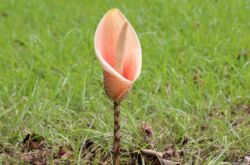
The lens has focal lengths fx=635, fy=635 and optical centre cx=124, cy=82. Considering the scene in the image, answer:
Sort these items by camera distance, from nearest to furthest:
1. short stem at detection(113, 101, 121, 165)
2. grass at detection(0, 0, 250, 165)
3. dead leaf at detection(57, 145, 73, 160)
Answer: short stem at detection(113, 101, 121, 165), dead leaf at detection(57, 145, 73, 160), grass at detection(0, 0, 250, 165)

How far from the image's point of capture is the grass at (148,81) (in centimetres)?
246

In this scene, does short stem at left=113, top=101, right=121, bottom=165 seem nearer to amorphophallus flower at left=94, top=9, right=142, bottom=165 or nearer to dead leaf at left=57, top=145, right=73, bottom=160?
amorphophallus flower at left=94, top=9, right=142, bottom=165

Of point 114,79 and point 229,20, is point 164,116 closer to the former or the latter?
point 114,79

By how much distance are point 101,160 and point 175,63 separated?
3.68 ft

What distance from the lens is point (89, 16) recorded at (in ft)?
14.6

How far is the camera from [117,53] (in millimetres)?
1825

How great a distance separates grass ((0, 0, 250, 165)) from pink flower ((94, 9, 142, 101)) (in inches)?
19.3

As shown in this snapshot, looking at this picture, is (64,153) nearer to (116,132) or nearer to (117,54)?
(116,132)

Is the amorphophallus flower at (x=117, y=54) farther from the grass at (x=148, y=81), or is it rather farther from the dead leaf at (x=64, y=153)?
the grass at (x=148, y=81)

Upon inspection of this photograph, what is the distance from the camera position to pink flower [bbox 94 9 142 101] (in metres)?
1.81

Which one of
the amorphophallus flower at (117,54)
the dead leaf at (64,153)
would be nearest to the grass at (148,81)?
the dead leaf at (64,153)

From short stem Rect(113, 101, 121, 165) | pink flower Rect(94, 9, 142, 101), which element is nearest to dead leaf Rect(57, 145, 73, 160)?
short stem Rect(113, 101, 121, 165)

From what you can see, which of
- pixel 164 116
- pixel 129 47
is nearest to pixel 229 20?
pixel 164 116

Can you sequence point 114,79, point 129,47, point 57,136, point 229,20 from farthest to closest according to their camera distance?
point 229,20
point 57,136
point 129,47
point 114,79
